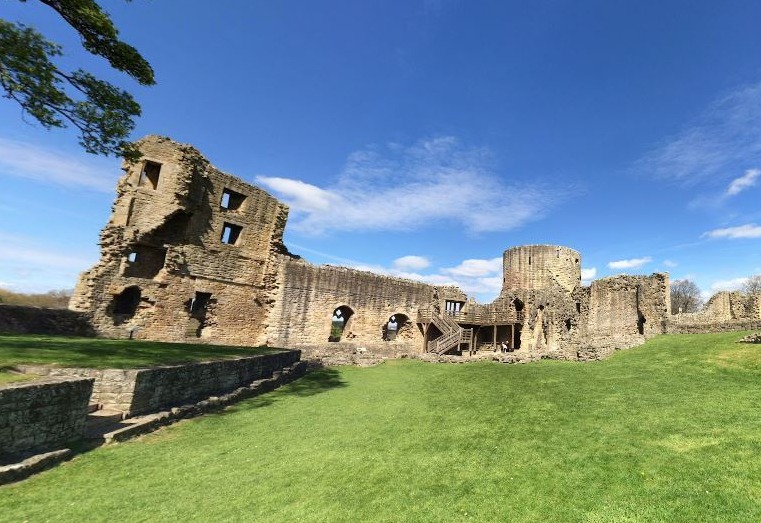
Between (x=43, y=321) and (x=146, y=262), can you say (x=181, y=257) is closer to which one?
(x=146, y=262)

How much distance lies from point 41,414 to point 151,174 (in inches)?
711

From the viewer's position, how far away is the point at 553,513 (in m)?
4.54

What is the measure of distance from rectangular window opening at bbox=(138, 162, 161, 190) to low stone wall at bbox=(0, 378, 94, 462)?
651 inches

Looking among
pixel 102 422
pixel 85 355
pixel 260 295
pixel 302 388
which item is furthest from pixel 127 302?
pixel 102 422

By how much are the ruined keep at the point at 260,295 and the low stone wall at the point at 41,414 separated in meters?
13.4

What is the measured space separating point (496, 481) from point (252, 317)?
20.9 m

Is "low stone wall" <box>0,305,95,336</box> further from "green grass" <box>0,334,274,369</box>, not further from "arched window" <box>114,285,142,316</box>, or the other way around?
"green grass" <box>0,334,274,369</box>

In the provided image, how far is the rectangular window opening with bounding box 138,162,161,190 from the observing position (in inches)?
815

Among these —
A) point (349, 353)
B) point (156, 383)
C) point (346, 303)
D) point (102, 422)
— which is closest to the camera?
point (102, 422)

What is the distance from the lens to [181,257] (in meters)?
21.0

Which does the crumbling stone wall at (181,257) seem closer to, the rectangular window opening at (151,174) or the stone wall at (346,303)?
the rectangular window opening at (151,174)

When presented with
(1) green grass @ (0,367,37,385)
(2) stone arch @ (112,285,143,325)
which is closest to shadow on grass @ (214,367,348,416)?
(1) green grass @ (0,367,37,385)

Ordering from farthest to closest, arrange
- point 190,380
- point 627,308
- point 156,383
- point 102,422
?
1. point 627,308
2. point 190,380
3. point 156,383
4. point 102,422

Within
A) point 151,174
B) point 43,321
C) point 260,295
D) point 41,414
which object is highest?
point 151,174
